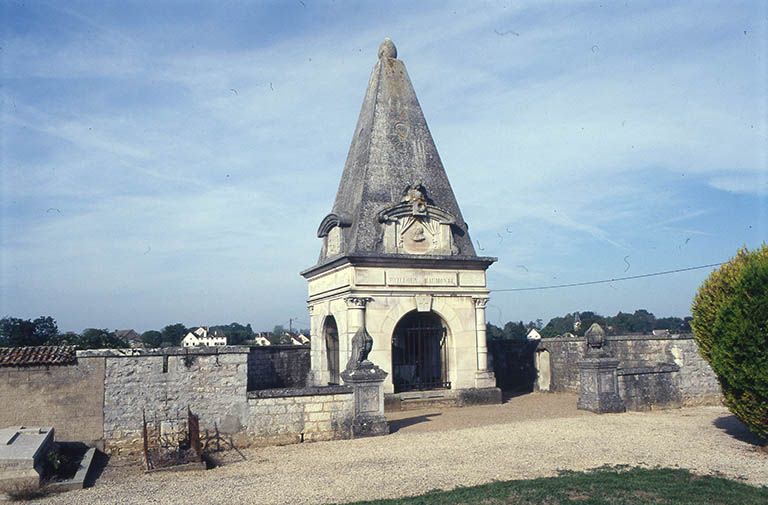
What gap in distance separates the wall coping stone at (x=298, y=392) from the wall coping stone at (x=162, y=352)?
0.82m

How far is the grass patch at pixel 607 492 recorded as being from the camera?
7.22 meters

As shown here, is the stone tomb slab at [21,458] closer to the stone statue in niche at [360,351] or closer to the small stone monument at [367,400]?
the small stone monument at [367,400]

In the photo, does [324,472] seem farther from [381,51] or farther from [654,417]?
[381,51]

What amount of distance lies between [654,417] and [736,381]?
3.88 metres

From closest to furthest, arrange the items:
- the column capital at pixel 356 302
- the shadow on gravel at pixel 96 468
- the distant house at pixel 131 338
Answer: the shadow on gravel at pixel 96 468 < the column capital at pixel 356 302 < the distant house at pixel 131 338

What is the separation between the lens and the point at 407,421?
14.4 metres

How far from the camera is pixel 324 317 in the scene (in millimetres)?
19203

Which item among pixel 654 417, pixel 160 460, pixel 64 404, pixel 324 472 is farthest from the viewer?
pixel 654 417

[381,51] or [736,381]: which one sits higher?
[381,51]

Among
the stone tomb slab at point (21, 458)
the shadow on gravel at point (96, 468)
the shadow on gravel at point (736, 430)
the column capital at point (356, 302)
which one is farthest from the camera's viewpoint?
the column capital at point (356, 302)

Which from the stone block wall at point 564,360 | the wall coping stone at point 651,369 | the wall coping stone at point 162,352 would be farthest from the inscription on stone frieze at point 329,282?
the stone block wall at point 564,360

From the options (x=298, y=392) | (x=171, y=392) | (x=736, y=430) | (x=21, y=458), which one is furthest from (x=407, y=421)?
(x=21, y=458)

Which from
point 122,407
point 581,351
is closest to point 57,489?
point 122,407

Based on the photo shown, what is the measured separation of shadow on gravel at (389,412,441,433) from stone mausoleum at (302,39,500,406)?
4.50 ft
